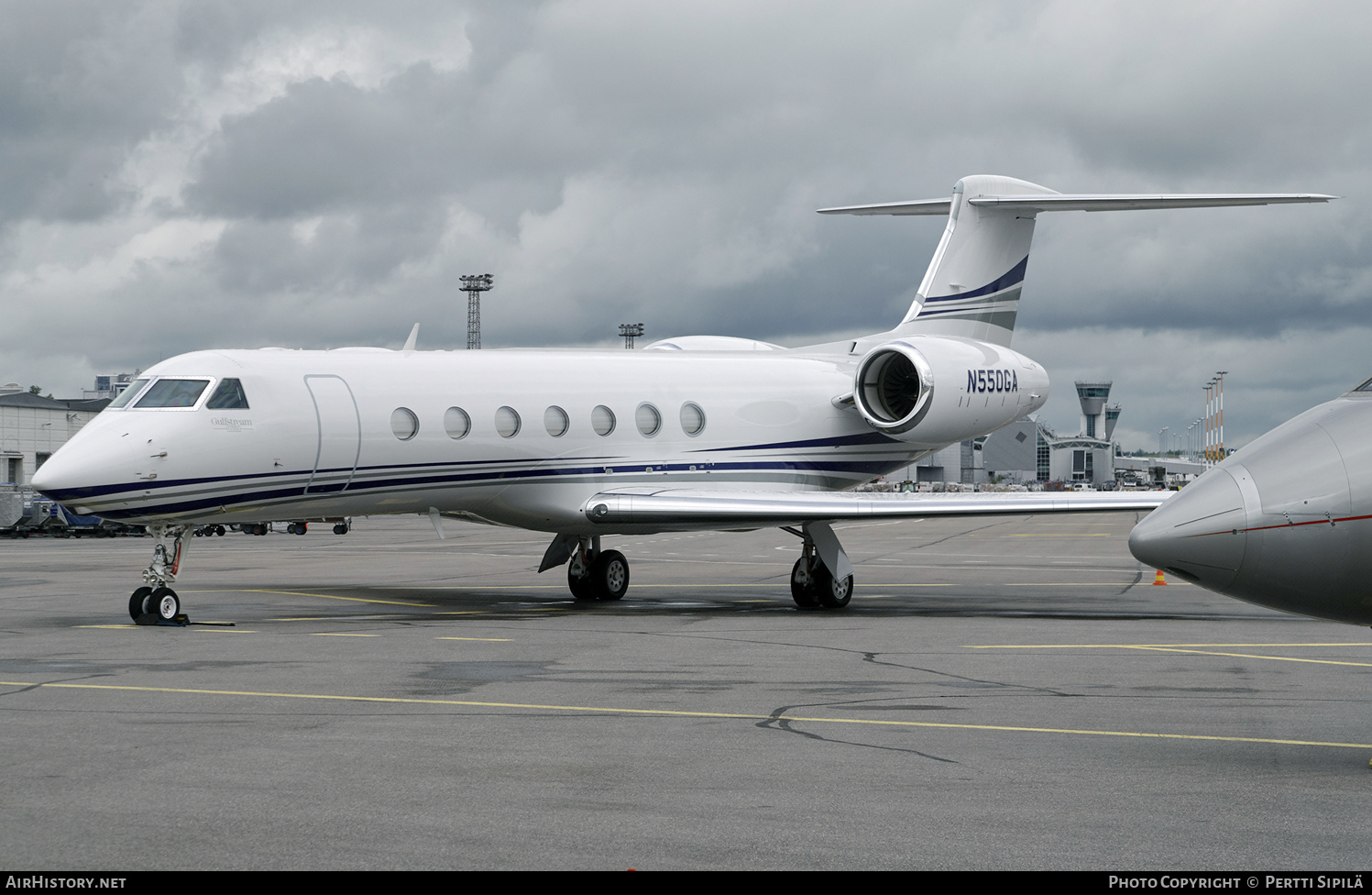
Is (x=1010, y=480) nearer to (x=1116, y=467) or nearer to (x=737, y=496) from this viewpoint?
(x=1116, y=467)

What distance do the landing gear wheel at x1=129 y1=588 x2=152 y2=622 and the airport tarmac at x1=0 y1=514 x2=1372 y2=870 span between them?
221 mm

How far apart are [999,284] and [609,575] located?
8745mm

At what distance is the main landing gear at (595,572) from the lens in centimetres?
2047

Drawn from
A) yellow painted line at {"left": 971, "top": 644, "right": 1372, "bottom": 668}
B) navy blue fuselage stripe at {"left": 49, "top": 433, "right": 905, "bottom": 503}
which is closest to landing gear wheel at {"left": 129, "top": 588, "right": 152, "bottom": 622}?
navy blue fuselage stripe at {"left": 49, "top": 433, "right": 905, "bottom": 503}

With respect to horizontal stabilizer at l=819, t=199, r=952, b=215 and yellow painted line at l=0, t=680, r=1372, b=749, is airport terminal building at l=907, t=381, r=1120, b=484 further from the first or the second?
yellow painted line at l=0, t=680, r=1372, b=749

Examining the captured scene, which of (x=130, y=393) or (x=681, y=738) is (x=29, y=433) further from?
(x=681, y=738)

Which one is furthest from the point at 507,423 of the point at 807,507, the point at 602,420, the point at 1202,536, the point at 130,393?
the point at 1202,536

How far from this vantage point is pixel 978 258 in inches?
917

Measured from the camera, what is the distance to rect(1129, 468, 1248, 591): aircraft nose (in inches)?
290

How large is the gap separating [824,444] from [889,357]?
1721 mm

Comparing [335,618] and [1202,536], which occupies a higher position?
[1202,536]

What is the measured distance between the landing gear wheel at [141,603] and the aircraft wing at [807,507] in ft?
18.8

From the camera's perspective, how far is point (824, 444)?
21.6 metres

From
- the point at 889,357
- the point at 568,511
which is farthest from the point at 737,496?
the point at 889,357
